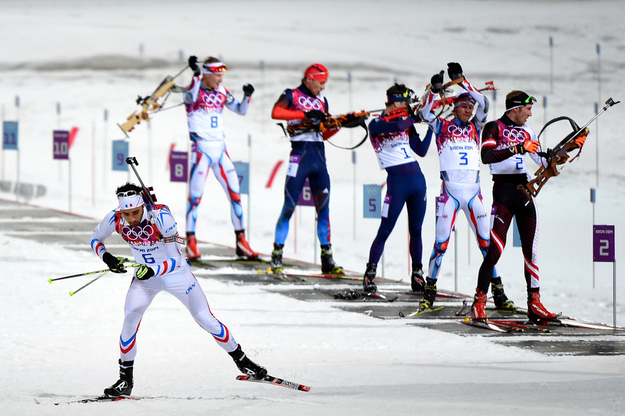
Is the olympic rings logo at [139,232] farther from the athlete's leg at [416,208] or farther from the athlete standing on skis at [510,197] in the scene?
the athlete's leg at [416,208]

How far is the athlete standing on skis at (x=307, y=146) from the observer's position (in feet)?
36.2

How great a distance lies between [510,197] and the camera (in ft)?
30.4

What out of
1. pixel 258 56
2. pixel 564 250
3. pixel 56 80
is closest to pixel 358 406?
pixel 564 250

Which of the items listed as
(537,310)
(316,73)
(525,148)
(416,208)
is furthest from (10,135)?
(525,148)

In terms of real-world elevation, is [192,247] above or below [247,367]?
above

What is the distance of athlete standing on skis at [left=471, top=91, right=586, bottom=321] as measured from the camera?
9.20m

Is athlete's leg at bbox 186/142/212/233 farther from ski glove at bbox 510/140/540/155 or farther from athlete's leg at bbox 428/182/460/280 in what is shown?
ski glove at bbox 510/140/540/155

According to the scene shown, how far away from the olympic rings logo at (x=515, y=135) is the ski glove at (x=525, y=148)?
29 centimetres

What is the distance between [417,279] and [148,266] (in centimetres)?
445

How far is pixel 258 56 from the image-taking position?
127 ft

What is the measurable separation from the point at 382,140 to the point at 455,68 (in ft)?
4.38

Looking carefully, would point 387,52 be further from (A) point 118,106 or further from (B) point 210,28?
(A) point 118,106

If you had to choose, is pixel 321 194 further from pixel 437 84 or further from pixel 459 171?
pixel 437 84

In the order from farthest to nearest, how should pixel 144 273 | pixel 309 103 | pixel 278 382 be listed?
pixel 309 103
pixel 278 382
pixel 144 273
